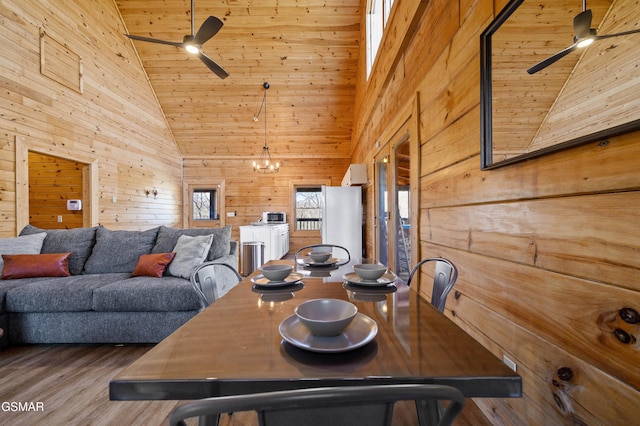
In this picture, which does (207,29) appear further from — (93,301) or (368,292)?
(368,292)

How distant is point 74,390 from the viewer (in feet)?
5.76

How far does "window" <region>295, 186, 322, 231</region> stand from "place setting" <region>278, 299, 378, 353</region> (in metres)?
6.71

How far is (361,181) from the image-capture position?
5.04m

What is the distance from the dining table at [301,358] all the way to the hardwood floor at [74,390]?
3.49 feet

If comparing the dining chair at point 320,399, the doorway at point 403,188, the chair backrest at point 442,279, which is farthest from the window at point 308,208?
the dining chair at point 320,399

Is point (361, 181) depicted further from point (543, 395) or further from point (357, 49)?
point (543, 395)

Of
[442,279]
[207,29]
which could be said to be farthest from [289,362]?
[207,29]

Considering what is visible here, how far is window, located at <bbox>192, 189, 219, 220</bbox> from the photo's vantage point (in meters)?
7.48

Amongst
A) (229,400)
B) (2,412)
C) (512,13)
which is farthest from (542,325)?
(2,412)

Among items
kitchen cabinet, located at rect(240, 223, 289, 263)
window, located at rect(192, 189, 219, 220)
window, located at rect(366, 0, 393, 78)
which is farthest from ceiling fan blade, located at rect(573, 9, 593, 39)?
window, located at rect(192, 189, 219, 220)

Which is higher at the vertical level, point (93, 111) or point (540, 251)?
point (93, 111)

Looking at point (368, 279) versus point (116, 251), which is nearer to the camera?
point (368, 279)

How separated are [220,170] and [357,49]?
14.8ft

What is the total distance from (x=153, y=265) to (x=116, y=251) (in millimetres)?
634
